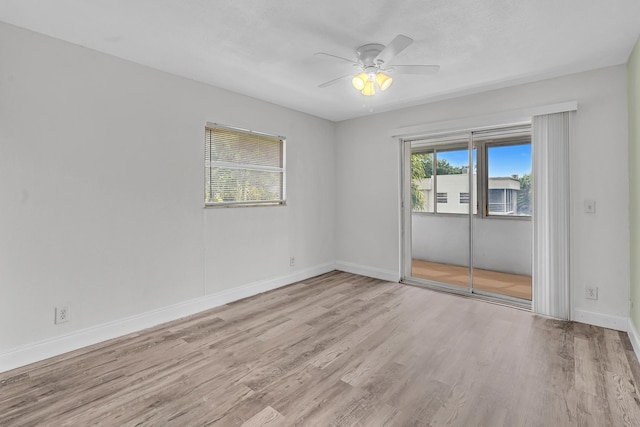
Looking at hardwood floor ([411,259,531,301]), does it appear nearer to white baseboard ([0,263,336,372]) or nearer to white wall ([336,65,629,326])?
white wall ([336,65,629,326])

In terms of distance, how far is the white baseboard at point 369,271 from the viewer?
462 centimetres

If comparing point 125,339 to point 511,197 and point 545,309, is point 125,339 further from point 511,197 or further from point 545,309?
point 511,197

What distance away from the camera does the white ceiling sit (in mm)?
2072

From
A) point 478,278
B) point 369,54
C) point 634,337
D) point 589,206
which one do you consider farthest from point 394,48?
point 478,278

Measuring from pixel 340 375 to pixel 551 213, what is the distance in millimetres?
2761

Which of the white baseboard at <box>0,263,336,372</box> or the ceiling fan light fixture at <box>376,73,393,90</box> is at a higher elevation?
the ceiling fan light fixture at <box>376,73,393,90</box>

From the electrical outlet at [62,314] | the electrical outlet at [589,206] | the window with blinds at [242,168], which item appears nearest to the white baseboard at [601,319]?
the electrical outlet at [589,206]

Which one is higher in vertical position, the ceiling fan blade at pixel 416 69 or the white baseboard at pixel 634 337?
the ceiling fan blade at pixel 416 69

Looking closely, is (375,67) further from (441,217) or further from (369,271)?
(369,271)

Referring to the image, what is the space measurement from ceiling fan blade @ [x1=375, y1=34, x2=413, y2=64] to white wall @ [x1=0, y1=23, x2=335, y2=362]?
6.58 feet

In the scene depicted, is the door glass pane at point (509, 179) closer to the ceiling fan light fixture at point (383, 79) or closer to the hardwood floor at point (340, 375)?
the hardwood floor at point (340, 375)

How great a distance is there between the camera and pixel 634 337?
260 cm

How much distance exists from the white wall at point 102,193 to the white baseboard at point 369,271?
174 cm

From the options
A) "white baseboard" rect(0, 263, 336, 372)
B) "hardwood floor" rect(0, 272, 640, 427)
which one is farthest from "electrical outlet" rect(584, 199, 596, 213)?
"white baseboard" rect(0, 263, 336, 372)
